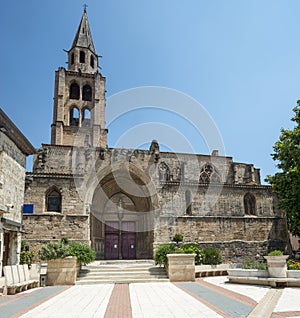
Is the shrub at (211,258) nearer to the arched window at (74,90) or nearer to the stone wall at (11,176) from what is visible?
the stone wall at (11,176)

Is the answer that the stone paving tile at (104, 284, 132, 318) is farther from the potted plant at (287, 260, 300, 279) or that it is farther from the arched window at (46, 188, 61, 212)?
the arched window at (46, 188, 61, 212)

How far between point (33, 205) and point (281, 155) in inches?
585

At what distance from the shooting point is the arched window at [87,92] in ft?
120

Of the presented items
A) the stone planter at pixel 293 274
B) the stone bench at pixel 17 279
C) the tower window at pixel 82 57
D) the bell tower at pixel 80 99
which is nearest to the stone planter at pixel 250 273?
the stone planter at pixel 293 274

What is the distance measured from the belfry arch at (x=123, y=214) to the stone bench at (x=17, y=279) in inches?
409

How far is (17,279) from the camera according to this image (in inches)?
402

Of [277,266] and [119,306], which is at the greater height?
[277,266]

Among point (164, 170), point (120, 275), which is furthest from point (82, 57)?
point (120, 275)

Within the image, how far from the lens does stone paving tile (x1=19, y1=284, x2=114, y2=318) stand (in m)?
6.49

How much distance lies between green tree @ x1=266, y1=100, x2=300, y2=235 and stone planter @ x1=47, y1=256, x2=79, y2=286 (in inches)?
458

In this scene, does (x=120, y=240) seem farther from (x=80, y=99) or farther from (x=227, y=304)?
(x=80, y=99)

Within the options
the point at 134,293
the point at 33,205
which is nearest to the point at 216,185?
the point at 33,205

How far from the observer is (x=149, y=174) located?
21875mm

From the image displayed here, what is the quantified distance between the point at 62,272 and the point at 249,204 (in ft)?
52.4
